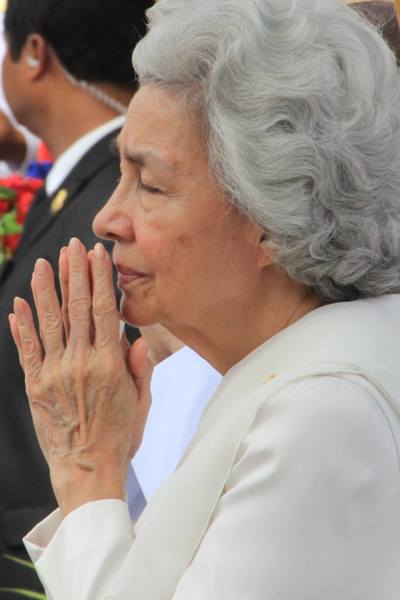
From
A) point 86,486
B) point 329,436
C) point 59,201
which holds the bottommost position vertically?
point 59,201

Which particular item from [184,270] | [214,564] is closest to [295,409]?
[214,564]

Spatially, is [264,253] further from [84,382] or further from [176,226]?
[84,382]

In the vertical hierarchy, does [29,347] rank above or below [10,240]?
above

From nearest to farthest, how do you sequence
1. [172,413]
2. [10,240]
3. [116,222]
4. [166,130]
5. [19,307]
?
[166,130]
[116,222]
[19,307]
[172,413]
[10,240]

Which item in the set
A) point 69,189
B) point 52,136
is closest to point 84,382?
point 69,189

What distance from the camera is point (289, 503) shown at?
1.13 meters

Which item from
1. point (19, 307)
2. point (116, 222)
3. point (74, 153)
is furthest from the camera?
point (74, 153)

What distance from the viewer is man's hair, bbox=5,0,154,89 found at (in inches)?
105

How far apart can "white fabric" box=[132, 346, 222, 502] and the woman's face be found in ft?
1.83

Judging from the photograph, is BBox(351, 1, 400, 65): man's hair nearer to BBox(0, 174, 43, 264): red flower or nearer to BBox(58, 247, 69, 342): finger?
BBox(58, 247, 69, 342): finger

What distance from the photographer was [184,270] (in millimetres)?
1457

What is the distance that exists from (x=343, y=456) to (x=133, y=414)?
555 mm

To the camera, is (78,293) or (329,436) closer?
(329,436)

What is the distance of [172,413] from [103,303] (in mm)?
598
